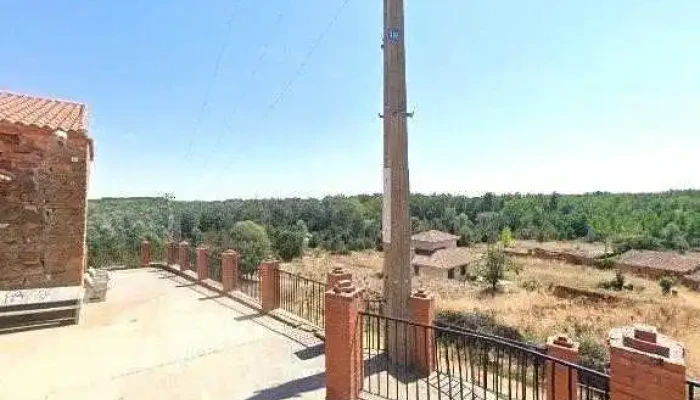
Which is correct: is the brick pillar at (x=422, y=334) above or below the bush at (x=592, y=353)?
above

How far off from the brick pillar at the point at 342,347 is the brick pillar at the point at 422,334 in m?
1.22

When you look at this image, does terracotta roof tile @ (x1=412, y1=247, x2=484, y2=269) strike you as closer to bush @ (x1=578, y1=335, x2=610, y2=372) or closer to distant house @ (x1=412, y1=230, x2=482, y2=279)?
distant house @ (x1=412, y1=230, x2=482, y2=279)

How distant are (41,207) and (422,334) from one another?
8334mm

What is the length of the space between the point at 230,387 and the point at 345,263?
3972 centimetres

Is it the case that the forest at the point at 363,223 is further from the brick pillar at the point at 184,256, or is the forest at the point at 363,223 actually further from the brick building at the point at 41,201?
the brick building at the point at 41,201

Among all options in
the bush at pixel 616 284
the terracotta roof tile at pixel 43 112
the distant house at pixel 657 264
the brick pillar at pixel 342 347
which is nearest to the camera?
the brick pillar at pixel 342 347

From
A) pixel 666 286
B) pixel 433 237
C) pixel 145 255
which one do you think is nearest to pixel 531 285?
pixel 666 286

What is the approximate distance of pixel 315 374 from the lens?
6.44 m

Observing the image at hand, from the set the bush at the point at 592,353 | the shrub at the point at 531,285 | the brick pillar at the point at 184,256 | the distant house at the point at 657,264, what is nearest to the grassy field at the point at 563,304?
the shrub at the point at 531,285

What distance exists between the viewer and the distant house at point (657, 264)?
3991 cm

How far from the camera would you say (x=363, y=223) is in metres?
64.3

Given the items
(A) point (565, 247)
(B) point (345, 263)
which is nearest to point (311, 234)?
(B) point (345, 263)

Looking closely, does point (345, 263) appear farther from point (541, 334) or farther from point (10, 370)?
point (10, 370)

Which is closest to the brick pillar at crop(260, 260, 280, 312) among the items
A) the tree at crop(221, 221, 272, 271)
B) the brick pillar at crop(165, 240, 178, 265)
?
the brick pillar at crop(165, 240, 178, 265)
